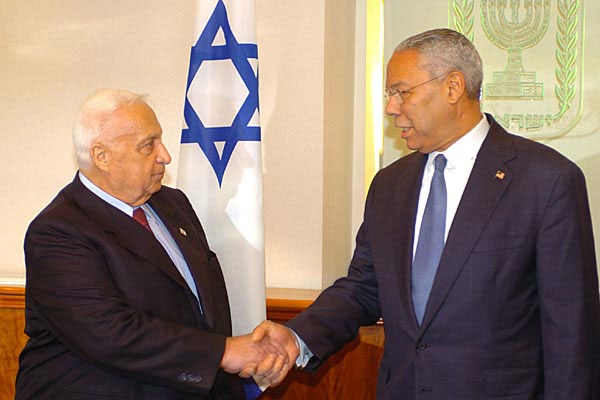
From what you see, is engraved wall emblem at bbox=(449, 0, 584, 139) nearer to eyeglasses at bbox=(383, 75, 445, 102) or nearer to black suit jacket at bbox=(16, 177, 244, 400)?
eyeglasses at bbox=(383, 75, 445, 102)

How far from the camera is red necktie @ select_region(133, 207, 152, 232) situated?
276 cm

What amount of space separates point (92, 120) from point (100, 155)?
0.11m

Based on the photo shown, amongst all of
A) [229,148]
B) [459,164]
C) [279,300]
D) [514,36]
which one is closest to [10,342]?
[279,300]

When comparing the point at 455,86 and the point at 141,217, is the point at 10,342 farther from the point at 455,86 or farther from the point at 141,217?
the point at 455,86

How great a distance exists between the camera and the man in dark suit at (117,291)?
248cm

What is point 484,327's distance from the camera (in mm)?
2410

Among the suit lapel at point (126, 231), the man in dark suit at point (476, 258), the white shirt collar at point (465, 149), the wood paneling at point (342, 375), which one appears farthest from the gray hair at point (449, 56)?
the wood paneling at point (342, 375)

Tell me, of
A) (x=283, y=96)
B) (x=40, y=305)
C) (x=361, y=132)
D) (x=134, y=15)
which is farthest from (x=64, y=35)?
(x=40, y=305)

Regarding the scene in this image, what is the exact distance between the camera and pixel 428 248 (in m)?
2.55

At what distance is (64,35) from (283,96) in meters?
1.19

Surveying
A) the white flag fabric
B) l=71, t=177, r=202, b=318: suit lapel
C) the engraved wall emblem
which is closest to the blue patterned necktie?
l=71, t=177, r=202, b=318: suit lapel

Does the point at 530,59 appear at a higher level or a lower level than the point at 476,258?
higher

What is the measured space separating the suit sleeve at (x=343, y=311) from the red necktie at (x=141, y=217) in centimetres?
63

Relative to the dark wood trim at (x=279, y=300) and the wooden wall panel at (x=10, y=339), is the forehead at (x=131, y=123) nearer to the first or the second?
the dark wood trim at (x=279, y=300)
